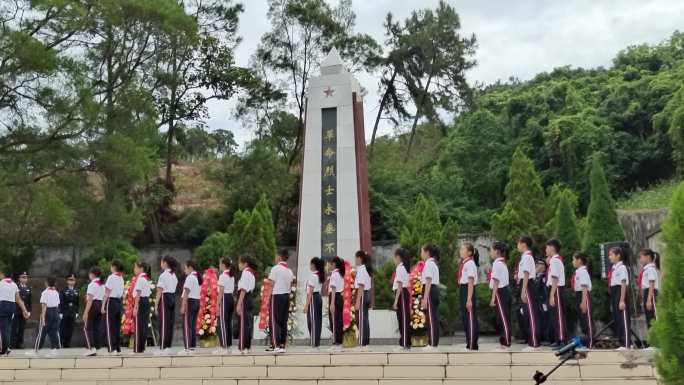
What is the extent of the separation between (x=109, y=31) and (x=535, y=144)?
44.9 ft

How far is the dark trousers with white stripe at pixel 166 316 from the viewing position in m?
7.98

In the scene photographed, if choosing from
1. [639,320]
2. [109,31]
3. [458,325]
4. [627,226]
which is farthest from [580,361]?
[109,31]

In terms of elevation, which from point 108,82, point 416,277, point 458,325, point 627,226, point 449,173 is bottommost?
point 458,325

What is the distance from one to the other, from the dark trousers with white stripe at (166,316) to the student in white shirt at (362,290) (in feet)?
6.94

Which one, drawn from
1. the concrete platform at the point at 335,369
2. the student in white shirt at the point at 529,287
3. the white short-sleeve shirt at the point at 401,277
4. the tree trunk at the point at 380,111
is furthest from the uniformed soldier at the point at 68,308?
the tree trunk at the point at 380,111

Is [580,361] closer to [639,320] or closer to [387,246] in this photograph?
[639,320]

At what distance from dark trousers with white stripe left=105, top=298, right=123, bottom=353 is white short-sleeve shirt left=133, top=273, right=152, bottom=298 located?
0.32 m

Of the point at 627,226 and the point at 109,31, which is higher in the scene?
the point at 109,31

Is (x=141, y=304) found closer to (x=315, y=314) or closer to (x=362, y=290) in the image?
(x=315, y=314)

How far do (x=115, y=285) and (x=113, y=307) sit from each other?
0.95ft

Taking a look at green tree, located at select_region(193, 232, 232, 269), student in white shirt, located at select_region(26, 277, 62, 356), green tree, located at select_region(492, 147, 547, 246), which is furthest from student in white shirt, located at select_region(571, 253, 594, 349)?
green tree, located at select_region(193, 232, 232, 269)

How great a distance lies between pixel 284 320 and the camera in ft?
25.4

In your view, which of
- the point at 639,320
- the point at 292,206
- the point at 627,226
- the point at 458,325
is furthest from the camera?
the point at 292,206

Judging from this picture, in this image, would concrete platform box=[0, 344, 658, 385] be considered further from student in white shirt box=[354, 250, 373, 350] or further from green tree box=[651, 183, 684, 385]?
green tree box=[651, 183, 684, 385]
